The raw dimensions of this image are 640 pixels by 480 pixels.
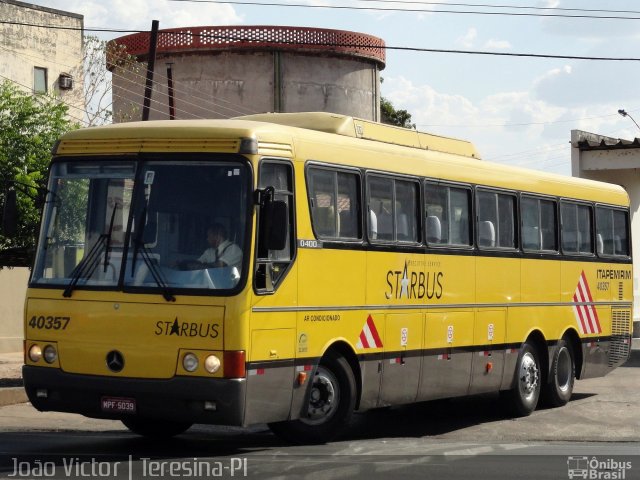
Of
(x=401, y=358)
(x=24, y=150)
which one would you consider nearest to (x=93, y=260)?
(x=401, y=358)

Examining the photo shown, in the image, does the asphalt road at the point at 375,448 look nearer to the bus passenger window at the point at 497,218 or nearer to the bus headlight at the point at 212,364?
the bus headlight at the point at 212,364

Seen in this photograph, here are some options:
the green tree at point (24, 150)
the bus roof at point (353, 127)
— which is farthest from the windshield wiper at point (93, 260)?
the green tree at point (24, 150)

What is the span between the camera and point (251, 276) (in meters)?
12.9

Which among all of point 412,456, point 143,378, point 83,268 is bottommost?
point 412,456

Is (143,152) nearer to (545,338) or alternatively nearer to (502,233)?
(502,233)

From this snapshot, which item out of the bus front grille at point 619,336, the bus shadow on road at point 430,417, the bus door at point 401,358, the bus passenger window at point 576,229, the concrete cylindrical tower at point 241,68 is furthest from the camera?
the concrete cylindrical tower at point 241,68

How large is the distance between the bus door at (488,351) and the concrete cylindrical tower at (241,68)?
3567cm

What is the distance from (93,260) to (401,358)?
4.03 meters

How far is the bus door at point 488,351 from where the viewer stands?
1739 cm

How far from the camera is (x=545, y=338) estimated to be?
19.3m

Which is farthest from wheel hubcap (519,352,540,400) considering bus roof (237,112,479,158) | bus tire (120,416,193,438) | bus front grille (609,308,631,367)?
bus tire (120,416,193,438)

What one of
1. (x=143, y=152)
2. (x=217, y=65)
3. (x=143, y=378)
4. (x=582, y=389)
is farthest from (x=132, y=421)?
(x=217, y=65)

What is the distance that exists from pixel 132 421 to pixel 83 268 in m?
2.17

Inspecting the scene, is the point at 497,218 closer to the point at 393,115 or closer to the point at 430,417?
the point at 430,417
